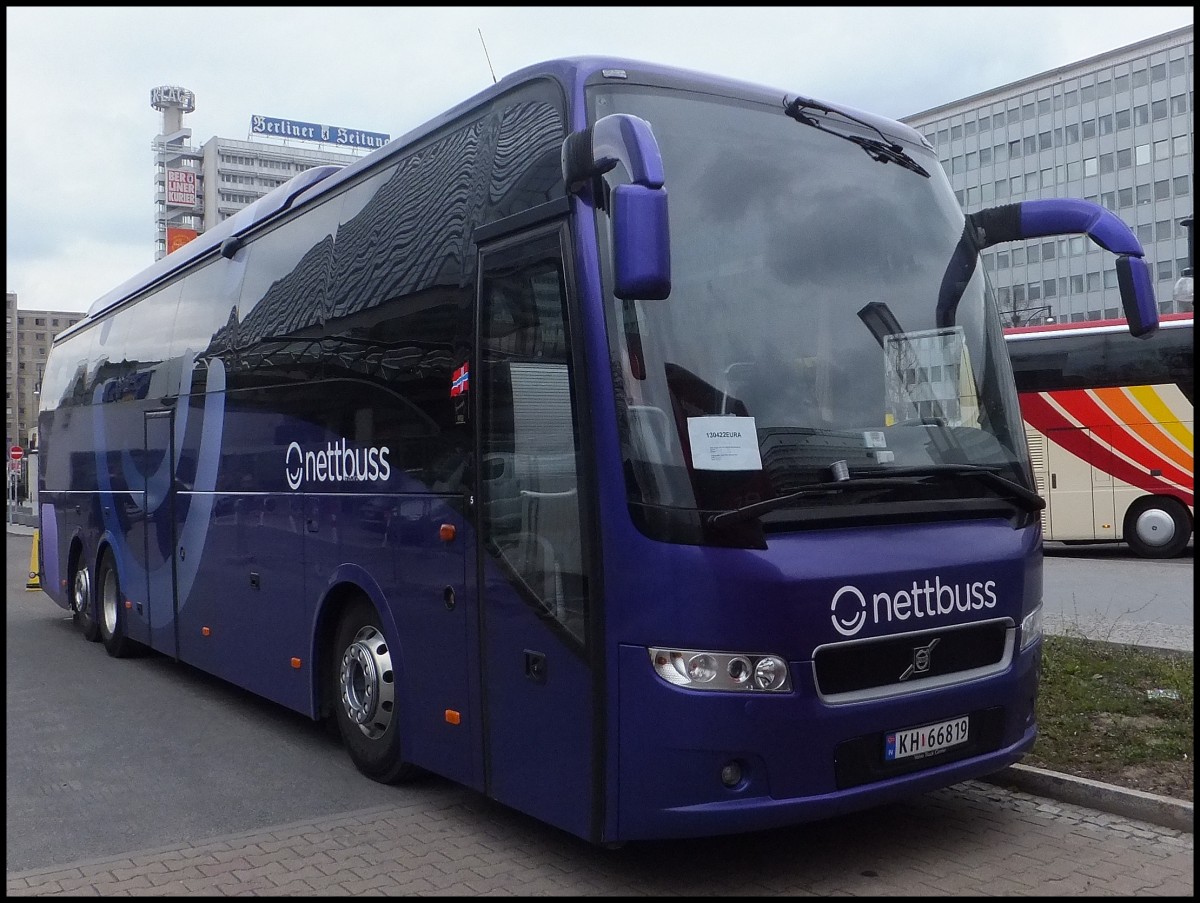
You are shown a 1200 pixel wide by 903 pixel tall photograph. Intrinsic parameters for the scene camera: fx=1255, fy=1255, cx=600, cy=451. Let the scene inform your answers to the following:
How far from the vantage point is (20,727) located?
28.1ft

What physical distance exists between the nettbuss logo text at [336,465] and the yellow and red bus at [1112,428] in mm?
14181

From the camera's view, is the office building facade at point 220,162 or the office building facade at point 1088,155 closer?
the office building facade at point 1088,155

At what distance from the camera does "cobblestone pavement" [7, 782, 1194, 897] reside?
4.89 meters

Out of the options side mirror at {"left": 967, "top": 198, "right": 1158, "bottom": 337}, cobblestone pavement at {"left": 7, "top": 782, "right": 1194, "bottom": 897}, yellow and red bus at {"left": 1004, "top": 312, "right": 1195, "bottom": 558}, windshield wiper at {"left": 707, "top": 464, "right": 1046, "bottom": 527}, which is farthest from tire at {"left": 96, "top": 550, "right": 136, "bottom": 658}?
yellow and red bus at {"left": 1004, "top": 312, "right": 1195, "bottom": 558}

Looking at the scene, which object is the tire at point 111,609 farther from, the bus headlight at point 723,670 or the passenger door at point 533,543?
the bus headlight at point 723,670

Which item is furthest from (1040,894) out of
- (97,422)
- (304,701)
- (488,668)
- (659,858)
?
(97,422)

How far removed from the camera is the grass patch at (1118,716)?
6.23m

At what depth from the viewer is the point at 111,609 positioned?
476 inches

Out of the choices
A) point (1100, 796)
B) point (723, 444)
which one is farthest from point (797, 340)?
point (1100, 796)

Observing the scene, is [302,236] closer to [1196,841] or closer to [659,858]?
[659,858]

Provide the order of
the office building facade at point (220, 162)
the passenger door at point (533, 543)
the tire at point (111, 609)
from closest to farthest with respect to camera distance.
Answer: the passenger door at point (533, 543) → the tire at point (111, 609) → the office building facade at point (220, 162)

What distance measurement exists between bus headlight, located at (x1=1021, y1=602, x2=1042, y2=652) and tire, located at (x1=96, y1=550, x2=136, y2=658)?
8.69 meters

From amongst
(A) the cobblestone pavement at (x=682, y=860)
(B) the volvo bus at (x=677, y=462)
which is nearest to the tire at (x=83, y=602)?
(B) the volvo bus at (x=677, y=462)

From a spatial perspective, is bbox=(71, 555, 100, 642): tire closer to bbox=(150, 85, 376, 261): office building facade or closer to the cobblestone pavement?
the cobblestone pavement
